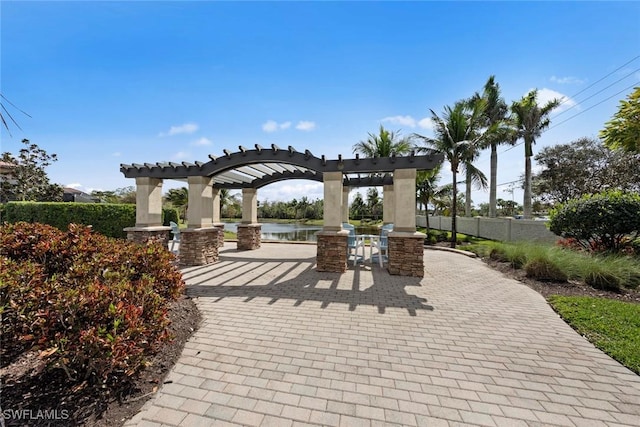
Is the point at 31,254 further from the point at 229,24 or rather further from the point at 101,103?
the point at 101,103

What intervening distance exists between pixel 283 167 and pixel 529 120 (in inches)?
630

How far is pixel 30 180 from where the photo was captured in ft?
74.5

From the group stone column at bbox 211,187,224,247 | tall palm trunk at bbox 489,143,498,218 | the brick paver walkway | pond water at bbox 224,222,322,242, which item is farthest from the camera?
tall palm trunk at bbox 489,143,498,218

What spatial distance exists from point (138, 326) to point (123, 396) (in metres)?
0.59

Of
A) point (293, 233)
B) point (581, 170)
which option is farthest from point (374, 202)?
point (581, 170)

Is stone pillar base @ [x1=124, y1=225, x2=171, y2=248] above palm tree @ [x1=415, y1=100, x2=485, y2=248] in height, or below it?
below

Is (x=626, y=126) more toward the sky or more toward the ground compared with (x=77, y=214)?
more toward the sky

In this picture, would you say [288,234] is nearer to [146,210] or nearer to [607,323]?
[146,210]

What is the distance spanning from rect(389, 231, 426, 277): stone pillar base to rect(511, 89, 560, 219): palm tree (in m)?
14.3

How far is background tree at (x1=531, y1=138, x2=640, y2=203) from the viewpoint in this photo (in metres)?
15.6

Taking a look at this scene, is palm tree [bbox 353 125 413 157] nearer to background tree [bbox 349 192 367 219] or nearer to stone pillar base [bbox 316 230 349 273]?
stone pillar base [bbox 316 230 349 273]

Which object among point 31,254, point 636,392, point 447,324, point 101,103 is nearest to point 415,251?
point 447,324

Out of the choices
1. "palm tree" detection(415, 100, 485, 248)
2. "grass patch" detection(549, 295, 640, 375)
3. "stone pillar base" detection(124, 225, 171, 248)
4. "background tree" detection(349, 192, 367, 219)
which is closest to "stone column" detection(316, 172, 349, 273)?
"grass patch" detection(549, 295, 640, 375)

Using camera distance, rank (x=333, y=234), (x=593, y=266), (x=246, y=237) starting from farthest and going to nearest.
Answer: (x=246, y=237) < (x=333, y=234) < (x=593, y=266)
